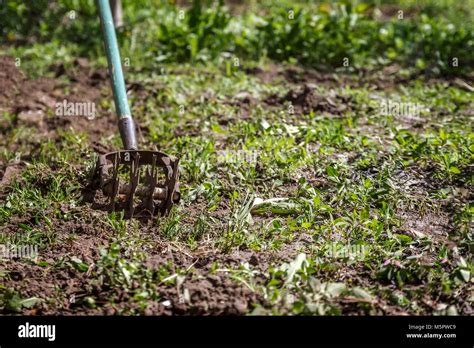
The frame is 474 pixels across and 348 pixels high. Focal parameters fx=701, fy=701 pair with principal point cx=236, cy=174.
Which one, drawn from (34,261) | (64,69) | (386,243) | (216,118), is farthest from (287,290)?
(64,69)

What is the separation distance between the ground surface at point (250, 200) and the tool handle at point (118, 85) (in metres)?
0.40

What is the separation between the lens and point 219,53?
24.0 feet

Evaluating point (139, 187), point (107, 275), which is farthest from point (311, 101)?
point (107, 275)

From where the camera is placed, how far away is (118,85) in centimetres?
505

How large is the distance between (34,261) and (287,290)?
4.69 ft

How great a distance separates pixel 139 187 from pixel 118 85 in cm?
100


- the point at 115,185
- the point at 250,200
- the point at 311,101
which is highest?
the point at 311,101

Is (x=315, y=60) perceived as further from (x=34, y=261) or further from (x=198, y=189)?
(x=34, y=261)

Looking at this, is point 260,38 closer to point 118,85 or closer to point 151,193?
point 118,85

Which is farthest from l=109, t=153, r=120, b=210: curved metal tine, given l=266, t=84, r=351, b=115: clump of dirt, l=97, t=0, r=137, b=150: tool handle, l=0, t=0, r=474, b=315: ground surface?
l=266, t=84, r=351, b=115: clump of dirt

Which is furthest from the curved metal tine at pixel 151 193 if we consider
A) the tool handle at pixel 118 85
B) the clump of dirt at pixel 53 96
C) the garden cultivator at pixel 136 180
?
the clump of dirt at pixel 53 96

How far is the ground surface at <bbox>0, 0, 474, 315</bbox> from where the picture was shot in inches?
142

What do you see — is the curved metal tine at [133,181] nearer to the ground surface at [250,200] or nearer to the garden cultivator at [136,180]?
the garden cultivator at [136,180]

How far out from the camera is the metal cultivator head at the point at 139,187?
4.25m
